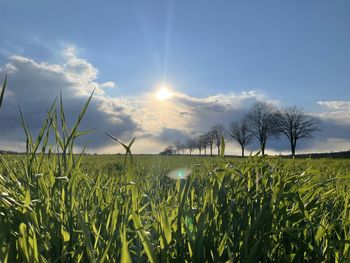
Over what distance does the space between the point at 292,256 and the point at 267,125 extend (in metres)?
85.9

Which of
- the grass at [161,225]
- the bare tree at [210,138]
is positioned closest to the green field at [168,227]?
the grass at [161,225]

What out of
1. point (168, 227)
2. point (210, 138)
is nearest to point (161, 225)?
point (168, 227)

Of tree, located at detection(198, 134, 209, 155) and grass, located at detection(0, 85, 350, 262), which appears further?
tree, located at detection(198, 134, 209, 155)

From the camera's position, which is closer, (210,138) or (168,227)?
(168,227)

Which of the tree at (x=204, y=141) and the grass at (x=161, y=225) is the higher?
the tree at (x=204, y=141)

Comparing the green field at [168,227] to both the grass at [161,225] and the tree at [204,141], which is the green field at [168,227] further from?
the tree at [204,141]

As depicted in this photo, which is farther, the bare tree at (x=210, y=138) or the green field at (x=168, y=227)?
the bare tree at (x=210, y=138)

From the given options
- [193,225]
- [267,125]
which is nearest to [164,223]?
[193,225]

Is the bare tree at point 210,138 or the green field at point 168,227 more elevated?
the bare tree at point 210,138

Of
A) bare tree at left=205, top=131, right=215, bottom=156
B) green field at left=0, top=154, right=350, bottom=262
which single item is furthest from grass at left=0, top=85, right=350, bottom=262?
bare tree at left=205, top=131, right=215, bottom=156

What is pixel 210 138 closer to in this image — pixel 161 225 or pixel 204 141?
pixel 204 141

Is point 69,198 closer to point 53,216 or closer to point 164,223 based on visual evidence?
point 53,216

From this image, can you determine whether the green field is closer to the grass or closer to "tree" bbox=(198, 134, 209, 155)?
the grass

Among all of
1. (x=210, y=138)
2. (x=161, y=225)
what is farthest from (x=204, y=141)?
(x=161, y=225)
